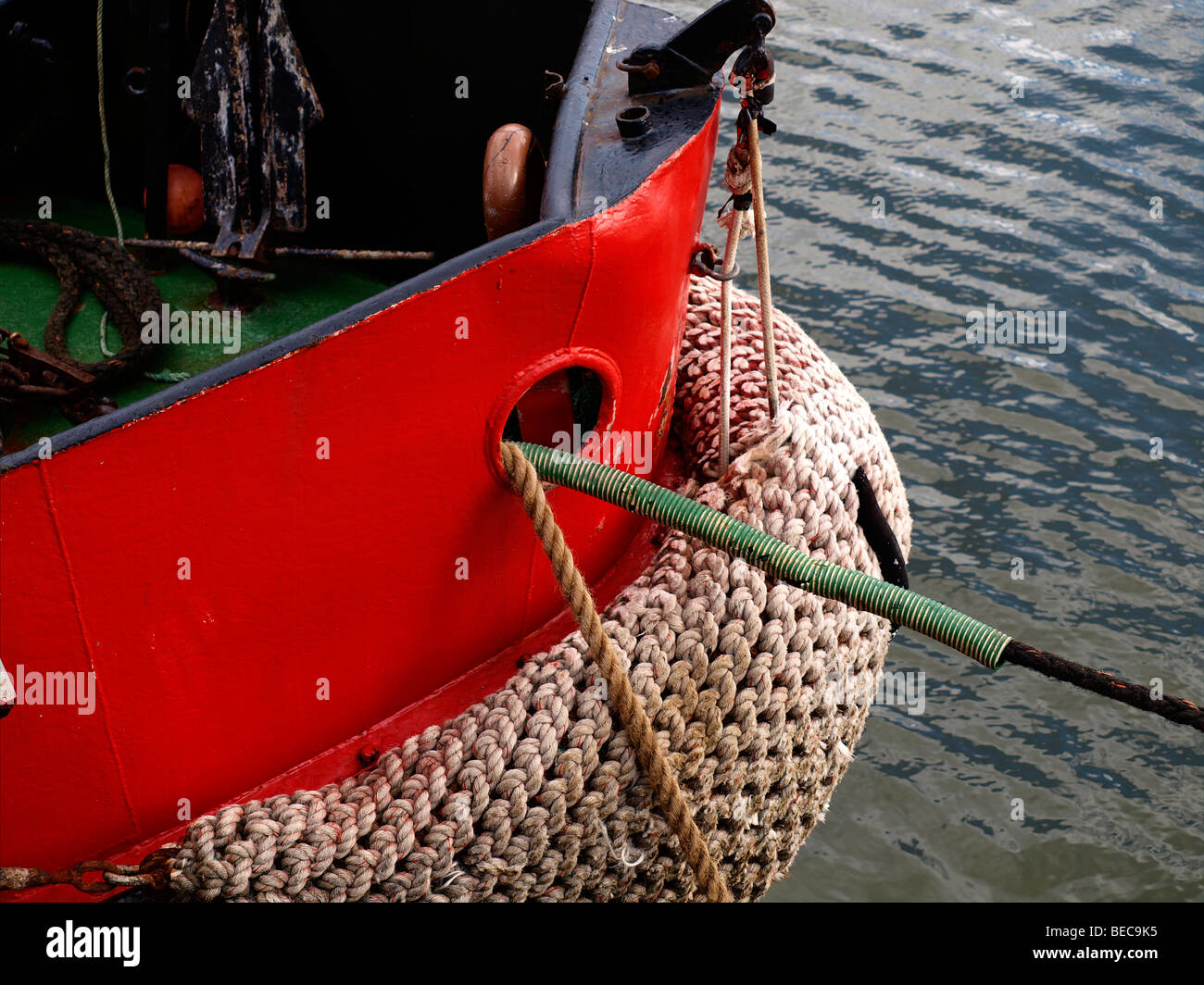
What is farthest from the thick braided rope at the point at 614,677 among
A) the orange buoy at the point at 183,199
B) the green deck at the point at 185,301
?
the orange buoy at the point at 183,199

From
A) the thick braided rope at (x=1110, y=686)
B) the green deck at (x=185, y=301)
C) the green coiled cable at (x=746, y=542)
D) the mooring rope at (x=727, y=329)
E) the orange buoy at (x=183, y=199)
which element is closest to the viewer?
the thick braided rope at (x=1110, y=686)

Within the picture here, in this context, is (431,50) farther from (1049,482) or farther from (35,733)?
(1049,482)

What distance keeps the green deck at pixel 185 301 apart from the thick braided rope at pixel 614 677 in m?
1.28

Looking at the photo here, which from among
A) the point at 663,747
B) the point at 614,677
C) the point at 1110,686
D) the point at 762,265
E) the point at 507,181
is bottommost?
the point at 663,747

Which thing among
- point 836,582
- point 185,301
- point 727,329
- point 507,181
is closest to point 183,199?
point 185,301

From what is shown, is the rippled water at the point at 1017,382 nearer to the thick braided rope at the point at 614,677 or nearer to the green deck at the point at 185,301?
the thick braided rope at the point at 614,677

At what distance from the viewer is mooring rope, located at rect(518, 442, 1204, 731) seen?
1.81 meters

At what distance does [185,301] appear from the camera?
3.35 m

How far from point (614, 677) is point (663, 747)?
0.21 meters

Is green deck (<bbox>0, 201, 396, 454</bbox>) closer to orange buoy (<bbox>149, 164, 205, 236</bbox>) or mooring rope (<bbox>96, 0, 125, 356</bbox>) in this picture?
mooring rope (<bbox>96, 0, 125, 356</bbox>)

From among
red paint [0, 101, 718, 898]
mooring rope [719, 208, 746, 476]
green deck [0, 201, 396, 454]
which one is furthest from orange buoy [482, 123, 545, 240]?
green deck [0, 201, 396, 454]

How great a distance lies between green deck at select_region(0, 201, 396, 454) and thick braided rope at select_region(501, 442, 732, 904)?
1276 mm

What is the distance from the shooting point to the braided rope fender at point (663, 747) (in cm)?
208

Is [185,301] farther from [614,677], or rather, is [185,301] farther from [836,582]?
[836,582]
